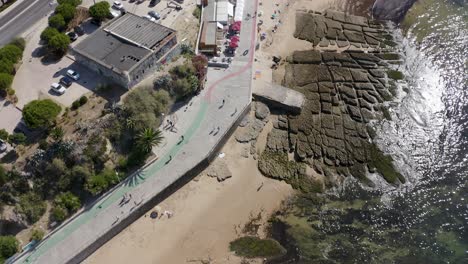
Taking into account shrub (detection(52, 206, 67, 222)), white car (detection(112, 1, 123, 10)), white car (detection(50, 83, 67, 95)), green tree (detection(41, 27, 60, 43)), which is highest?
white car (detection(112, 1, 123, 10))

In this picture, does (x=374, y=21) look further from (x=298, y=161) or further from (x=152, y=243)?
(x=152, y=243)

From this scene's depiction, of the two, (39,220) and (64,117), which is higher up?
(64,117)

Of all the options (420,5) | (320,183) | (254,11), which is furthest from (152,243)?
(420,5)

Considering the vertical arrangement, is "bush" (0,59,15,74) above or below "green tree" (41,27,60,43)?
below

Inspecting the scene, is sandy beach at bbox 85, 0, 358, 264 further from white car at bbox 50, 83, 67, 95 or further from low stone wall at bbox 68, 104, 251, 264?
white car at bbox 50, 83, 67, 95

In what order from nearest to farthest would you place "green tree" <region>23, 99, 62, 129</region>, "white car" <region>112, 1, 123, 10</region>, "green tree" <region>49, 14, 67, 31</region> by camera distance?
"green tree" <region>23, 99, 62, 129</region>
"green tree" <region>49, 14, 67, 31</region>
"white car" <region>112, 1, 123, 10</region>

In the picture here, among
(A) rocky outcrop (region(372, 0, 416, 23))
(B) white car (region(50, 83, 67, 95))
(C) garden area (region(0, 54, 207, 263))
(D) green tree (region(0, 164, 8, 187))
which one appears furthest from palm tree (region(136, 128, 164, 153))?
(A) rocky outcrop (region(372, 0, 416, 23))
